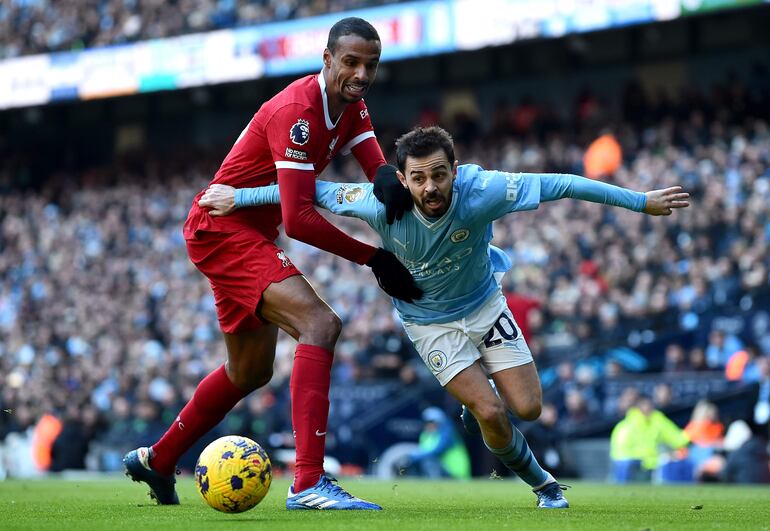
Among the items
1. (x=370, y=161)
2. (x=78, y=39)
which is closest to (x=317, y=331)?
(x=370, y=161)

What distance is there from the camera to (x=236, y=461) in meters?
6.11

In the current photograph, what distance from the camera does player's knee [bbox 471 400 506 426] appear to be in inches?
260

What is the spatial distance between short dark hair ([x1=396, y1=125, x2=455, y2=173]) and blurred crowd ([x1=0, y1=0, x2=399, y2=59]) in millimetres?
16283

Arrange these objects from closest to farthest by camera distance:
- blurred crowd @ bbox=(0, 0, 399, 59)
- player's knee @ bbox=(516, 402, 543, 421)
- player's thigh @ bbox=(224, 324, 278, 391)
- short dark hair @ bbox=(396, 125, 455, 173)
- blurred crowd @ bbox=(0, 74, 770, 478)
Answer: short dark hair @ bbox=(396, 125, 455, 173) → player's knee @ bbox=(516, 402, 543, 421) → player's thigh @ bbox=(224, 324, 278, 391) → blurred crowd @ bbox=(0, 74, 770, 478) → blurred crowd @ bbox=(0, 0, 399, 59)

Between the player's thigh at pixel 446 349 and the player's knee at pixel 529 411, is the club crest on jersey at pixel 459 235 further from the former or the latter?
the player's knee at pixel 529 411

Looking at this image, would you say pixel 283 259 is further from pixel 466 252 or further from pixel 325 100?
pixel 466 252

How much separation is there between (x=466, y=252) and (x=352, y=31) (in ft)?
4.54

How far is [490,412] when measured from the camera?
21.7 ft

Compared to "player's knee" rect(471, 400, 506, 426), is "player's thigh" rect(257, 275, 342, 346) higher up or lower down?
higher up

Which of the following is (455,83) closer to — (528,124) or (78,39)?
(528,124)

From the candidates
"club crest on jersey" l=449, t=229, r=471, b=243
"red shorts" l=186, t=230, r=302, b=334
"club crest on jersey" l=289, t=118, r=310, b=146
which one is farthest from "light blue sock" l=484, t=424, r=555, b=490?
"club crest on jersey" l=289, t=118, r=310, b=146

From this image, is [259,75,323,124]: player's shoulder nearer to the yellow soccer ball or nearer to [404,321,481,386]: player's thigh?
[404,321,481,386]: player's thigh

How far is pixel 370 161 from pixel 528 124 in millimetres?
16462

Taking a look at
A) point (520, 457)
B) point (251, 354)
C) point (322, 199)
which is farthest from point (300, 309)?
point (520, 457)
